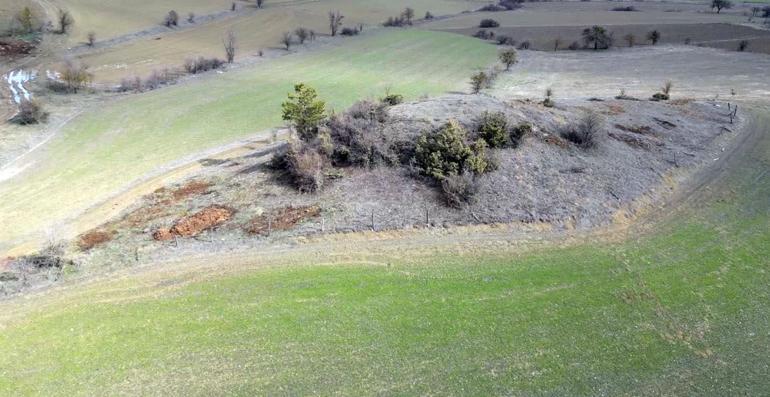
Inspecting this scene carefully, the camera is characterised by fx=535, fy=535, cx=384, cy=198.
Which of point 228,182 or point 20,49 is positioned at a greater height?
point 20,49

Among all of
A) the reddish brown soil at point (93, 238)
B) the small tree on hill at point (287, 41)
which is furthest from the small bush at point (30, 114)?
the small tree on hill at point (287, 41)

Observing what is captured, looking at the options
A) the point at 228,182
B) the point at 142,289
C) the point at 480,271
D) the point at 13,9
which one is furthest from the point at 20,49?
the point at 480,271

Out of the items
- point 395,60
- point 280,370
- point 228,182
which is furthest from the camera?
point 395,60

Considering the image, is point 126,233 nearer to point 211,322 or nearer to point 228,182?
point 228,182

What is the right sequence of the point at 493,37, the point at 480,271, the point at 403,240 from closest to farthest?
the point at 480,271 < the point at 403,240 < the point at 493,37

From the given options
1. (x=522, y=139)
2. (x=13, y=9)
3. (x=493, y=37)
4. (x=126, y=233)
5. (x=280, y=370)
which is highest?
(x=13, y=9)

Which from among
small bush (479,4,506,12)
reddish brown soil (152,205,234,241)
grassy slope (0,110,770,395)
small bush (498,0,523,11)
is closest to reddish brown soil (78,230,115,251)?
reddish brown soil (152,205,234,241)

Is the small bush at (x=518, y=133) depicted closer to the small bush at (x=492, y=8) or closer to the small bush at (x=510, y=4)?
the small bush at (x=492, y=8)
